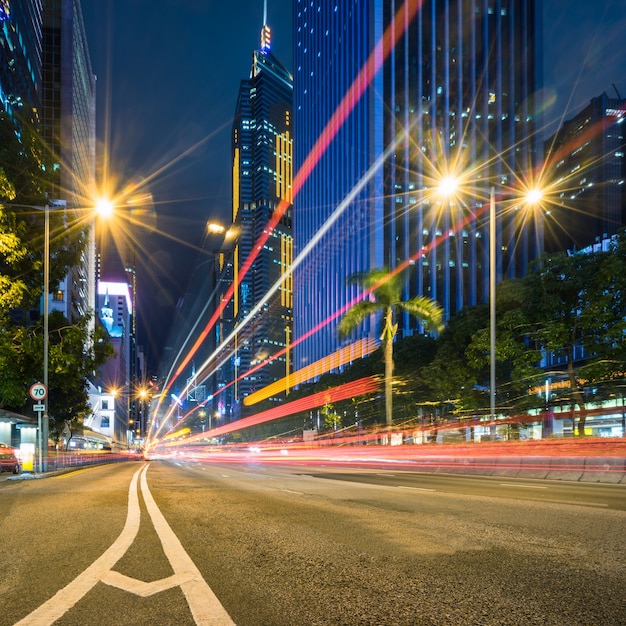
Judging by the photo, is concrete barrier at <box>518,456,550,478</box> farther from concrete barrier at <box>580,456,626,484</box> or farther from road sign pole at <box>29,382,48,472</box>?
road sign pole at <box>29,382,48,472</box>

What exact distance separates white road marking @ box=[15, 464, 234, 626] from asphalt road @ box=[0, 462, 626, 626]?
0.02 m

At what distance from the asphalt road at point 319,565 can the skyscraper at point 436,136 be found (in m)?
83.2

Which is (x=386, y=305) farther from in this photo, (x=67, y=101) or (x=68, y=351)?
(x=67, y=101)

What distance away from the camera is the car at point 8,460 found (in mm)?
24906

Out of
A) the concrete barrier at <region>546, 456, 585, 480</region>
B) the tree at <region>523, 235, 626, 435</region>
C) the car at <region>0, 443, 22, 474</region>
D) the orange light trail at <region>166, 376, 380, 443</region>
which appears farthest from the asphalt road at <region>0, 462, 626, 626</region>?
the orange light trail at <region>166, 376, 380, 443</region>

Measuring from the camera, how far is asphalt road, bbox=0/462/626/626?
377 cm

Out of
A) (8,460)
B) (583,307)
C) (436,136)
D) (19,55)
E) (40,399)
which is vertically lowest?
(8,460)

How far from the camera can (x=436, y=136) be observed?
324 ft

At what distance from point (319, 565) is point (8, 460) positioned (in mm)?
24347

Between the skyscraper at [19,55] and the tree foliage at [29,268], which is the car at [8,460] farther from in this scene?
the skyscraper at [19,55]

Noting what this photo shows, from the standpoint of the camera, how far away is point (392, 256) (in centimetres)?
9531

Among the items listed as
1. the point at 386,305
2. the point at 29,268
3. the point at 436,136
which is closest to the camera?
the point at 29,268

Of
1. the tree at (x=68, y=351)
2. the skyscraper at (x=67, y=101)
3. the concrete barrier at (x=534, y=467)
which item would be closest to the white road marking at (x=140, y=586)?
the concrete barrier at (x=534, y=467)

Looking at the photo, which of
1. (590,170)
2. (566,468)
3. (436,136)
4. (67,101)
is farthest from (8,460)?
(590,170)
